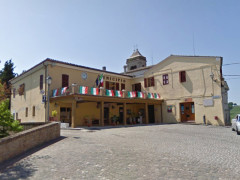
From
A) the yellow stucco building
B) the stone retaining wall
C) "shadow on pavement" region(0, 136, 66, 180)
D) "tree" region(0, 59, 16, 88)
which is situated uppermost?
"tree" region(0, 59, 16, 88)

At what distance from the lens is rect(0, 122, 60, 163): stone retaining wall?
6.89 metres

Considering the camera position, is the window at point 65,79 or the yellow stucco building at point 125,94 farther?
the window at point 65,79

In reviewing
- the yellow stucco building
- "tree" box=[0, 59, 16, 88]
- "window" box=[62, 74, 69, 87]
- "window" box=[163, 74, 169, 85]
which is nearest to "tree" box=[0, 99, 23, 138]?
the yellow stucco building

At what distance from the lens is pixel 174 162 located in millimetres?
6027

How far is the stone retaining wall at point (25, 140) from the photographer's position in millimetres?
6887

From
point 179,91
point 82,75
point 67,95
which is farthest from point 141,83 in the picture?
point 67,95

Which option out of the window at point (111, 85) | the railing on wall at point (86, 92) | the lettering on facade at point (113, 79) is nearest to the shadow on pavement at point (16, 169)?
the railing on wall at point (86, 92)

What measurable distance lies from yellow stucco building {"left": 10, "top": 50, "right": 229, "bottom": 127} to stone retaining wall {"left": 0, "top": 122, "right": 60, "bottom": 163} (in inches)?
225

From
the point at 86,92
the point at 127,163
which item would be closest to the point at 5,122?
the point at 127,163

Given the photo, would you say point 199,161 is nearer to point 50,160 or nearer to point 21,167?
point 50,160

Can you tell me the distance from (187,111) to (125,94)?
675 cm

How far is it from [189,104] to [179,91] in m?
1.65

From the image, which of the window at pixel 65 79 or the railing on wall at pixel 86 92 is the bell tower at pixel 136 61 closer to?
the railing on wall at pixel 86 92

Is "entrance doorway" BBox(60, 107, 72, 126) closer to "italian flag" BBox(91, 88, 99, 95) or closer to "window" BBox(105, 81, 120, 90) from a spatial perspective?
"italian flag" BBox(91, 88, 99, 95)
